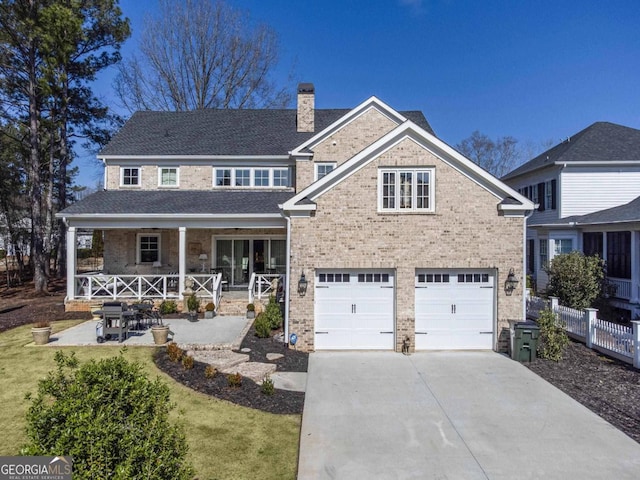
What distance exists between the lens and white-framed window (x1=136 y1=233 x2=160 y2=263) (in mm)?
19047

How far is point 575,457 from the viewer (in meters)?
5.93

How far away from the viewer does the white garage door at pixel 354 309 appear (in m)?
11.5

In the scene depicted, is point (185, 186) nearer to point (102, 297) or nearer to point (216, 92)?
point (102, 297)

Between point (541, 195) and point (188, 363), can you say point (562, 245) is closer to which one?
point (541, 195)

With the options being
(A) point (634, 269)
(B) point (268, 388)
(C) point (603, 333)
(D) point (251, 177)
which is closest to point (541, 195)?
(A) point (634, 269)

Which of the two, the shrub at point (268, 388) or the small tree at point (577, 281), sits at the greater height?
the small tree at point (577, 281)

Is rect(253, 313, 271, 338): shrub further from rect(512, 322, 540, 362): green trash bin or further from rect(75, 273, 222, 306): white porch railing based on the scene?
rect(512, 322, 540, 362): green trash bin

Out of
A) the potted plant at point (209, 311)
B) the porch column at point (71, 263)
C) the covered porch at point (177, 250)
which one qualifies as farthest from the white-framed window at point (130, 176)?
the potted plant at point (209, 311)

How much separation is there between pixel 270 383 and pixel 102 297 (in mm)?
11531

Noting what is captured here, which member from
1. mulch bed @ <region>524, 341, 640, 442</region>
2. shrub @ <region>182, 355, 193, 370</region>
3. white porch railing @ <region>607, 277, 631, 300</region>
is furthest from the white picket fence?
shrub @ <region>182, 355, 193, 370</region>

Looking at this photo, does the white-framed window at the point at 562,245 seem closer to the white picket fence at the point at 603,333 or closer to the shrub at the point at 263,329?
the white picket fence at the point at 603,333

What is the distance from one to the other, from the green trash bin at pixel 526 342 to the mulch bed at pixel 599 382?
23 centimetres

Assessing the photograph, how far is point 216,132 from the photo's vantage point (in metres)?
21.1

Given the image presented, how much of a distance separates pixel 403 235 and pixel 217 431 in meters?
7.14
